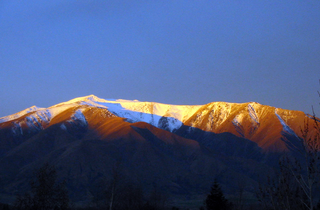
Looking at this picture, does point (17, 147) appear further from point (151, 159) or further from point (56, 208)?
point (56, 208)

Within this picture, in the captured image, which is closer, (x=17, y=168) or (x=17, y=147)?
(x=17, y=168)

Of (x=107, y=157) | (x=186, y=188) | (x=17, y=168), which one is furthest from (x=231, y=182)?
(x=17, y=168)

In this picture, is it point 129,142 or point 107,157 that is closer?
point 107,157

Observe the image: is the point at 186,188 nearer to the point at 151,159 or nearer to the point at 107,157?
the point at 151,159

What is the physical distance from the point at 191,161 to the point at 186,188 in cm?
2475

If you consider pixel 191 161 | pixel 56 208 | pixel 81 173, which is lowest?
pixel 56 208

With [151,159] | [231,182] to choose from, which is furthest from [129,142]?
[231,182]

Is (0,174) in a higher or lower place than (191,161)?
lower

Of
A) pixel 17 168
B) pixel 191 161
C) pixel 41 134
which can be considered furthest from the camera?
pixel 41 134

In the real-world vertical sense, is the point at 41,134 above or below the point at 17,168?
above

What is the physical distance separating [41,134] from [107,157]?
45.9 meters

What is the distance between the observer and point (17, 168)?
16500cm

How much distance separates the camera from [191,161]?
18212 cm

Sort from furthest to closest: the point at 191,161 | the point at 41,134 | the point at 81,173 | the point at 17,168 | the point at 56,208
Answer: the point at 41,134
the point at 191,161
the point at 17,168
the point at 81,173
the point at 56,208
